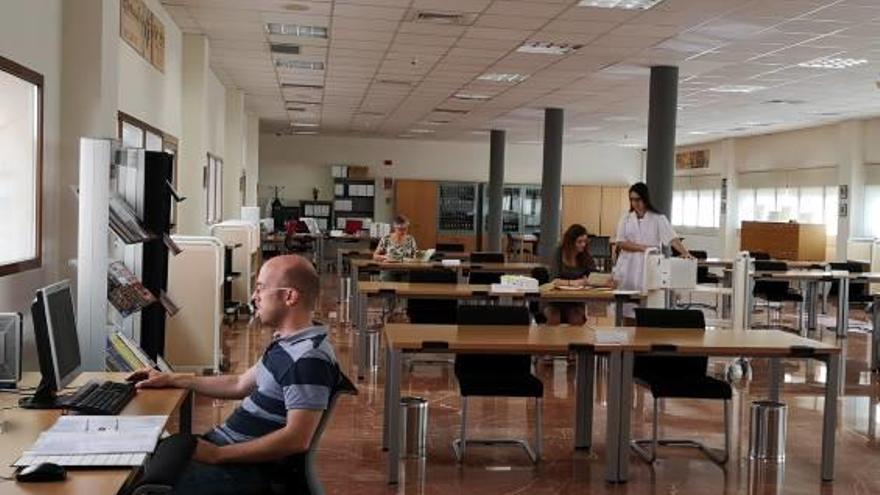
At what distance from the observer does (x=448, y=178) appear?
25.6m

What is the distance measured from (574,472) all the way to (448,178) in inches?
803

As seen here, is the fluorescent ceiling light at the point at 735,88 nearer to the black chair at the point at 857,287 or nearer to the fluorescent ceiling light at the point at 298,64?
the black chair at the point at 857,287

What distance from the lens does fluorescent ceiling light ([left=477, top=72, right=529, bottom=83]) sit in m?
12.6

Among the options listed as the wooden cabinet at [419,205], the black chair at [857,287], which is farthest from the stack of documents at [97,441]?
the wooden cabinet at [419,205]

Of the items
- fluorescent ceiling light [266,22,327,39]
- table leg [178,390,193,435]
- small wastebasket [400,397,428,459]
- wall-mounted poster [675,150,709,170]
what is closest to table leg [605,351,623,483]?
small wastebasket [400,397,428,459]

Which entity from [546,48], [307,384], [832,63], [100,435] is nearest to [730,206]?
[832,63]

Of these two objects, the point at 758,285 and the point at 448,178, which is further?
the point at 448,178

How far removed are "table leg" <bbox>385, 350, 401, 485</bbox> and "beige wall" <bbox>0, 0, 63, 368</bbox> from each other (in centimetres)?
191

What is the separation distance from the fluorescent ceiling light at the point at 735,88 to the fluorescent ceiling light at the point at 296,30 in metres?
5.90

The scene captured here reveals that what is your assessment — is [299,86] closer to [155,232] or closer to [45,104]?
[45,104]

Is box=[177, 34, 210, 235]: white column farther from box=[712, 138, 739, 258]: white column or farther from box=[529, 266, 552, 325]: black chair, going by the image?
box=[712, 138, 739, 258]: white column

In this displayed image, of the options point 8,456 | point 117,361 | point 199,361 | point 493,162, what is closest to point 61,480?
point 8,456

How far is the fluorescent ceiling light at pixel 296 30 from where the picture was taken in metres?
9.78

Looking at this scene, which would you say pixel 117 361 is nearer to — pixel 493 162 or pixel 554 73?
pixel 554 73
